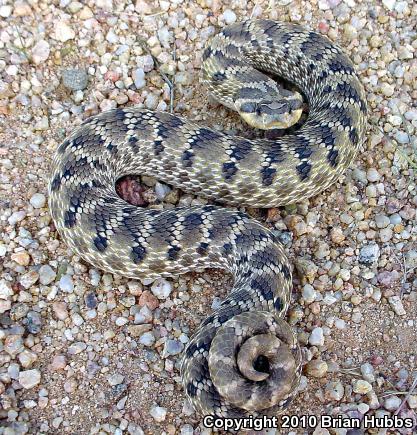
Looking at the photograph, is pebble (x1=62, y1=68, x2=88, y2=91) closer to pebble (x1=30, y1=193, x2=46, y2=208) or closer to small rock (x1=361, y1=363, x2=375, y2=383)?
pebble (x1=30, y1=193, x2=46, y2=208)

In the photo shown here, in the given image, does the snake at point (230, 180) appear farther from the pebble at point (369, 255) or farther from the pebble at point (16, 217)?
the pebble at point (369, 255)

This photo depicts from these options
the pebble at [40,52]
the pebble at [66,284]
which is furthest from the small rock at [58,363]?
the pebble at [40,52]

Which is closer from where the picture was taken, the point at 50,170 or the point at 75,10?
the point at 50,170

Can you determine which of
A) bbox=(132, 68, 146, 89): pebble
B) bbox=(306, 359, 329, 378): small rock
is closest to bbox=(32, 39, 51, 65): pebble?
bbox=(132, 68, 146, 89): pebble

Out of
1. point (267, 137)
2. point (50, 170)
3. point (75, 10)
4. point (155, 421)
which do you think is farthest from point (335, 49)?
point (155, 421)

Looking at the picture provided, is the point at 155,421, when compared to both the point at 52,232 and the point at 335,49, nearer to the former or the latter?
the point at 52,232

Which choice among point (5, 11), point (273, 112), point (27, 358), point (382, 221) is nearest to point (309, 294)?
point (382, 221)
